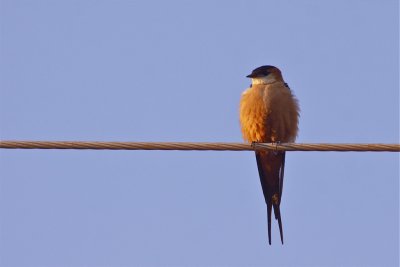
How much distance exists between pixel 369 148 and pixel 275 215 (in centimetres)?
281

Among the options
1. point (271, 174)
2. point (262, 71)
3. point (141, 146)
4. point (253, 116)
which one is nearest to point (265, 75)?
point (262, 71)

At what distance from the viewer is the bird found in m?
7.39

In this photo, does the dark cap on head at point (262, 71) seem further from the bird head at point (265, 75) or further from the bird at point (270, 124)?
the bird at point (270, 124)

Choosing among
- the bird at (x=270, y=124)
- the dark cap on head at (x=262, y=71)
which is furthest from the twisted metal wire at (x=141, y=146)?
the dark cap on head at (x=262, y=71)

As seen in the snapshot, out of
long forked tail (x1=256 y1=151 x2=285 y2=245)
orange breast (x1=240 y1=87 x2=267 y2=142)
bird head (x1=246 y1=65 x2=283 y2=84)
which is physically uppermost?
bird head (x1=246 y1=65 x2=283 y2=84)

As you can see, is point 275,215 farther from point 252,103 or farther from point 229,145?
point 229,145

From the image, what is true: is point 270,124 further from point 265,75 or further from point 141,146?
point 141,146

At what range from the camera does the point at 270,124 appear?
24.2ft

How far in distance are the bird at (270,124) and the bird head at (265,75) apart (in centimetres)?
8

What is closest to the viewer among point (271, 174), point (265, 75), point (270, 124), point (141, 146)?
point (141, 146)

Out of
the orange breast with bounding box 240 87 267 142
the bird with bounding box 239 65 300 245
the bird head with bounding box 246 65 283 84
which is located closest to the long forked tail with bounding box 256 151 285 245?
the bird with bounding box 239 65 300 245

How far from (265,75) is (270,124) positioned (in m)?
0.80

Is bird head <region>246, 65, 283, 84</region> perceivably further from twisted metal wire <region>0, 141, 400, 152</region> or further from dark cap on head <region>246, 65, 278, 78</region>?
twisted metal wire <region>0, 141, 400, 152</region>

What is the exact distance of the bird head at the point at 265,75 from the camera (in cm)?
794
